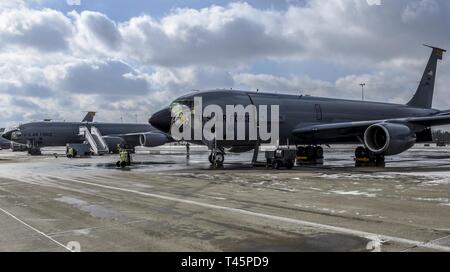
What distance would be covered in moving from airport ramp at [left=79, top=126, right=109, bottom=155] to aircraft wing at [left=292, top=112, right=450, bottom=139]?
3050 cm

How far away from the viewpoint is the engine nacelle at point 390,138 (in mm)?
21844

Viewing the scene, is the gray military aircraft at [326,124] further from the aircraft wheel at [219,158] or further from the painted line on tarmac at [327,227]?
the painted line on tarmac at [327,227]

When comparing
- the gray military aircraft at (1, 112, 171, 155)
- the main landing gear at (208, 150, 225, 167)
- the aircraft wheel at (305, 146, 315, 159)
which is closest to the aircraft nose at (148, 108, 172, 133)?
the main landing gear at (208, 150, 225, 167)

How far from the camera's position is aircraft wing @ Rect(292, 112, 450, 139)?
76.4 feet

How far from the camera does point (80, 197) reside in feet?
39.9

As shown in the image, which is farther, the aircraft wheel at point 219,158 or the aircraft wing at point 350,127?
the aircraft wheel at point 219,158

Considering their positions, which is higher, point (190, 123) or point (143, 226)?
point (190, 123)

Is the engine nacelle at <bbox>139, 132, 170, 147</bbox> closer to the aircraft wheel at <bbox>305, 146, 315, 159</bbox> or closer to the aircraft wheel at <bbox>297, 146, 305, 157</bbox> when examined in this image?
the aircraft wheel at <bbox>297, 146, 305, 157</bbox>

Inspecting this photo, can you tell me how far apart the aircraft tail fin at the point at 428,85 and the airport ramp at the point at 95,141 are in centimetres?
3416

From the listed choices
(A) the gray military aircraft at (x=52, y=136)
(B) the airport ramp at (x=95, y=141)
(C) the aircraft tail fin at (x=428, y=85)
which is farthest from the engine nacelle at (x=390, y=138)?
(B) the airport ramp at (x=95, y=141)

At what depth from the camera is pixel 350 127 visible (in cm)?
2477
